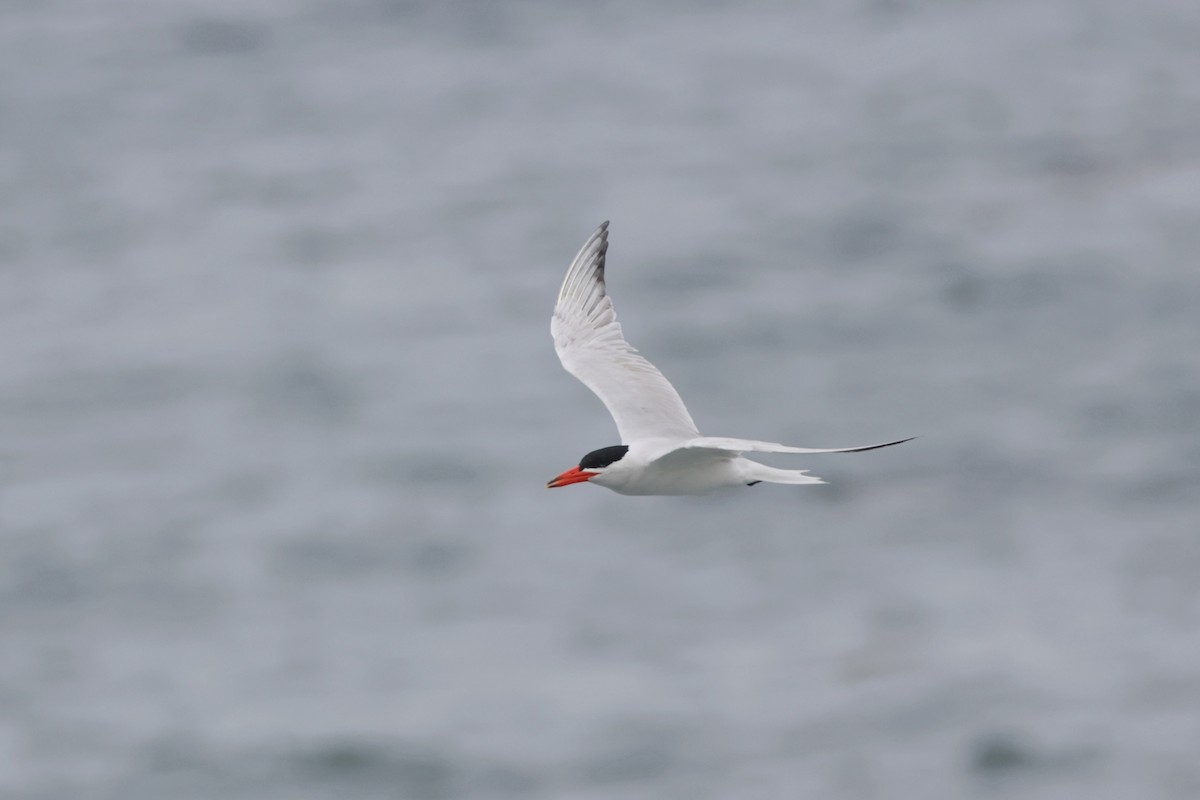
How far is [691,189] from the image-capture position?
84.0 ft

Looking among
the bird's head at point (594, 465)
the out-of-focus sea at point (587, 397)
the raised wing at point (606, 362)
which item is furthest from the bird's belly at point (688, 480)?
the out-of-focus sea at point (587, 397)

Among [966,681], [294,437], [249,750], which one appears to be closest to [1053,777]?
[966,681]

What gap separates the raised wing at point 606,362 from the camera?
42.3ft

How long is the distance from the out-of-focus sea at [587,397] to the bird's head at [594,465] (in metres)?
6.49

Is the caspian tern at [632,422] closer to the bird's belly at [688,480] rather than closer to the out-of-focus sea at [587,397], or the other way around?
the bird's belly at [688,480]

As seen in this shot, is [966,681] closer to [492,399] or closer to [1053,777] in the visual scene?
[1053,777]

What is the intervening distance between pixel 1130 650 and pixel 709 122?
10600 millimetres

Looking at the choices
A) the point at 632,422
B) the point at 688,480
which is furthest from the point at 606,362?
the point at 688,480

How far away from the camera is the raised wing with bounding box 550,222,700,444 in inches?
507

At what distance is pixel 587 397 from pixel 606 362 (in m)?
8.12

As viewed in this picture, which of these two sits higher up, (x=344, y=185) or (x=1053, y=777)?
(x=344, y=185)

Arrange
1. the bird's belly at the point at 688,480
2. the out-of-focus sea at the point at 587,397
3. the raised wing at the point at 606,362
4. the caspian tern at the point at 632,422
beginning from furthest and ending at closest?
the out-of-focus sea at the point at 587,397, the raised wing at the point at 606,362, the bird's belly at the point at 688,480, the caspian tern at the point at 632,422

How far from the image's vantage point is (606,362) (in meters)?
13.6

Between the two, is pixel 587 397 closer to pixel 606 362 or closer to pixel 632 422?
pixel 606 362
